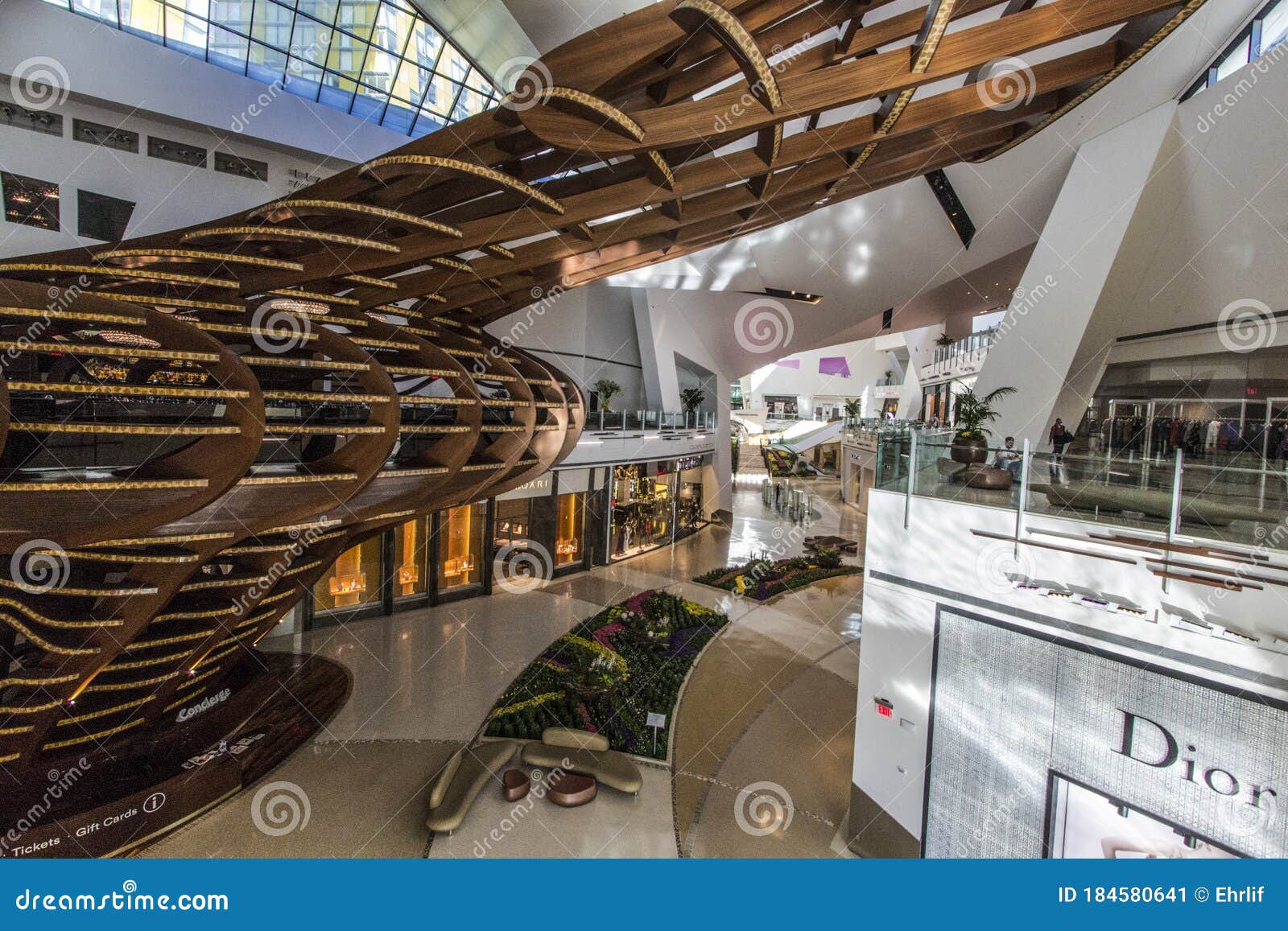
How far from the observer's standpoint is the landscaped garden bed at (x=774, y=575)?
1567 centimetres

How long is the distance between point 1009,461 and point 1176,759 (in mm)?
2893

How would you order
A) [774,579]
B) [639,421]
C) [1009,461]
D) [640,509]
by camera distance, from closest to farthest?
[1009,461]
[774,579]
[639,421]
[640,509]

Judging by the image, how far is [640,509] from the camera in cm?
2000

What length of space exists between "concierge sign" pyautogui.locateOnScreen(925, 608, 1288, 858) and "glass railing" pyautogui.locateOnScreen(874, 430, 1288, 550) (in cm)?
118

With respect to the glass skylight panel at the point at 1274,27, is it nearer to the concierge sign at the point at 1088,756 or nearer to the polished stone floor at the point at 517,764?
the concierge sign at the point at 1088,756

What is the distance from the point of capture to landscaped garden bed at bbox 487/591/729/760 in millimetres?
8414

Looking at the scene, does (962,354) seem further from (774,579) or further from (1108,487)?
(1108,487)

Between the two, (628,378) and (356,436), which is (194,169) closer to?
(356,436)

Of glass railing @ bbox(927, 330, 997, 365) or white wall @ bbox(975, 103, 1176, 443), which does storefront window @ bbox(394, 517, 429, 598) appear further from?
glass railing @ bbox(927, 330, 997, 365)

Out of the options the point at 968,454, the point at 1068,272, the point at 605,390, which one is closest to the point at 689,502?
the point at 605,390

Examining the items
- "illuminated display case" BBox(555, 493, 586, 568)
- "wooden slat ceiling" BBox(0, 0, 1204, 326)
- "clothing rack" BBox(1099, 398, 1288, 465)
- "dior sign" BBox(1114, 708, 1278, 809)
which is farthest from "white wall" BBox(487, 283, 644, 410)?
"dior sign" BBox(1114, 708, 1278, 809)

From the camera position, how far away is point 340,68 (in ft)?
51.5

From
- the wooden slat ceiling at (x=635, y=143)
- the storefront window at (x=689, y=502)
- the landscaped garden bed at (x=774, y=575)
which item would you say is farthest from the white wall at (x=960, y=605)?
the storefront window at (x=689, y=502)
